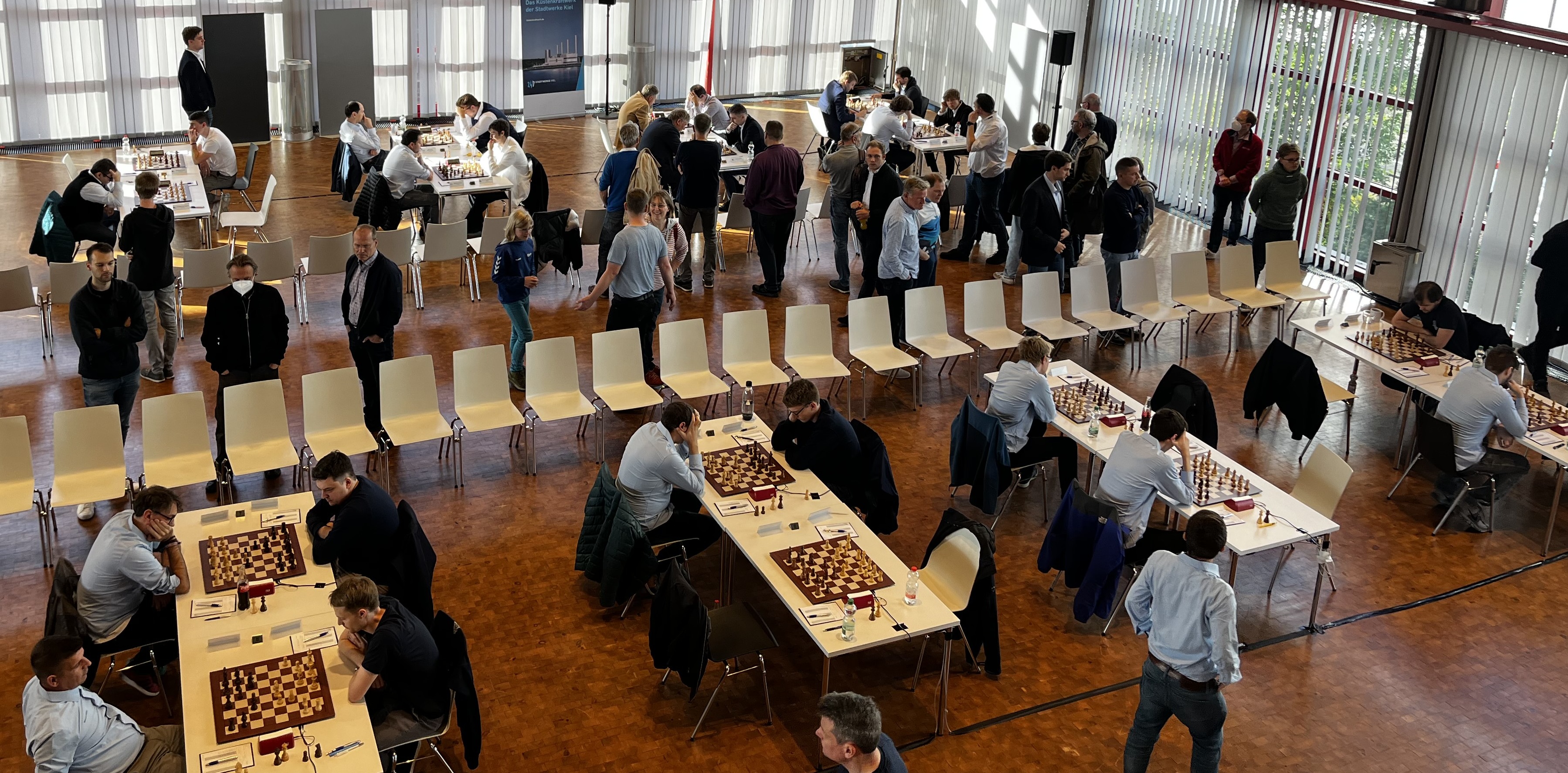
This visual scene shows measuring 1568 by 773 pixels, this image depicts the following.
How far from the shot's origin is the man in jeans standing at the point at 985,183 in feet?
48.1

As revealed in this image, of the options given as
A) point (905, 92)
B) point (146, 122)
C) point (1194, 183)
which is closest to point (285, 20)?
point (146, 122)

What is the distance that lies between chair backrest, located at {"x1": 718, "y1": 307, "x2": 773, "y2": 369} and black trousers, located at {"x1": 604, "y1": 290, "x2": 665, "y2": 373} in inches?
23.5

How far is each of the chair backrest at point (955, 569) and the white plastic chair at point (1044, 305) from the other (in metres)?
4.60

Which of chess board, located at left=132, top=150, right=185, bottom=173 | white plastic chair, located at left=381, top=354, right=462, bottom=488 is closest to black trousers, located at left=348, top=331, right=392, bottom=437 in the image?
white plastic chair, located at left=381, top=354, right=462, bottom=488

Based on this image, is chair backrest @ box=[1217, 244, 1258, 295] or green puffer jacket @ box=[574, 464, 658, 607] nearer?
green puffer jacket @ box=[574, 464, 658, 607]

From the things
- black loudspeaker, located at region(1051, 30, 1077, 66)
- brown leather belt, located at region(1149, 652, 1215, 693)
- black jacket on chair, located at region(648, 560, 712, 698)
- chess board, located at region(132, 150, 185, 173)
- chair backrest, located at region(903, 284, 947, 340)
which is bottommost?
black jacket on chair, located at region(648, 560, 712, 698)

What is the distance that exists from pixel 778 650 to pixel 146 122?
1378 cm

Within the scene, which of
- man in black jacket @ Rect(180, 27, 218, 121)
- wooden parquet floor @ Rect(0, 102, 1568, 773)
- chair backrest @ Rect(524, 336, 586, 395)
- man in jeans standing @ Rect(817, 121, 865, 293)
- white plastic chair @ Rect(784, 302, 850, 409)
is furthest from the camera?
man in black jacket @ Rect(180, 27, 218, 121)

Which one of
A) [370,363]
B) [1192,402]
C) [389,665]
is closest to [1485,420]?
[1192,402]

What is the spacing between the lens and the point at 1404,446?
436 inches

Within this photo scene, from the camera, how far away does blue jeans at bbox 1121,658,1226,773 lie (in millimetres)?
6484

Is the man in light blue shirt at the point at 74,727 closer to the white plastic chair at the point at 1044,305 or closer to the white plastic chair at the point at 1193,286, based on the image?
the white plastic chair at the point at 1044,305

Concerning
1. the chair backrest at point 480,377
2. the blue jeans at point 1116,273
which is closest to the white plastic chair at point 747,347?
the chair backrest at point 480,377

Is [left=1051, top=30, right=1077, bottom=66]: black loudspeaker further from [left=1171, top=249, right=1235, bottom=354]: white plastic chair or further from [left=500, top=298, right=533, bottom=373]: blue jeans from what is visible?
[left=500, top=298, right=533, bottom=373]: blue jeans
